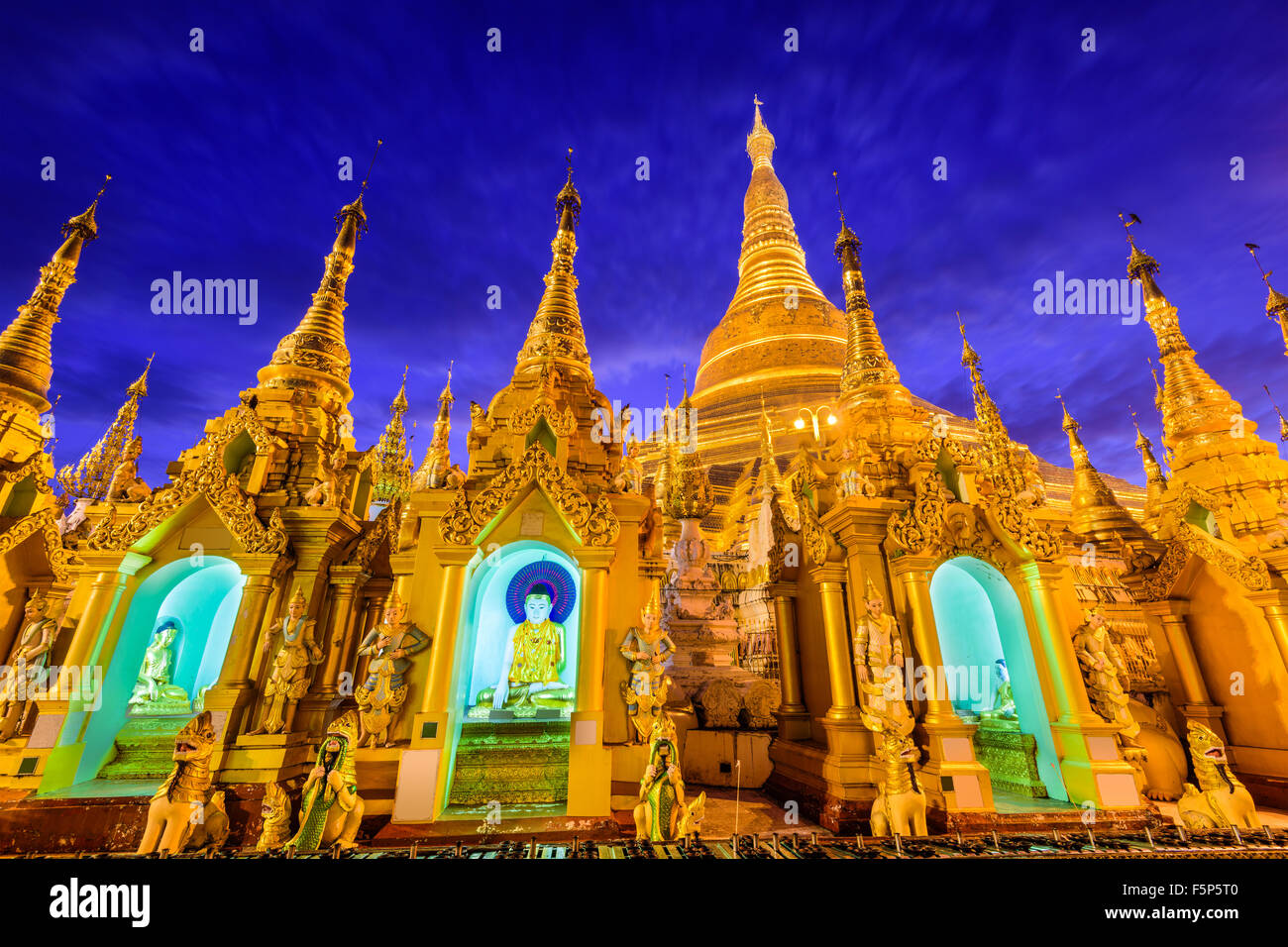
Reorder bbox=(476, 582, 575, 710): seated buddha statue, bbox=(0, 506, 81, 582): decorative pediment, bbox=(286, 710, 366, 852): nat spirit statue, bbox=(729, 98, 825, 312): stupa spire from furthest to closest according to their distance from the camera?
1. bbox=(729, 98, 825, 312): stupa spire
2. bbox=(0, 506, 81, 582): decorative pediment
3. bbox=(476, 582, 575, 710): seated buddha statue
4. bbox=(286, 710, 366, 852): nat spirit statue

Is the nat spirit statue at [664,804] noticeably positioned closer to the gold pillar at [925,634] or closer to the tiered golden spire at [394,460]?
the gold pillar at [925,634]

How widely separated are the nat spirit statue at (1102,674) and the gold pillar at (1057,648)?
12cm

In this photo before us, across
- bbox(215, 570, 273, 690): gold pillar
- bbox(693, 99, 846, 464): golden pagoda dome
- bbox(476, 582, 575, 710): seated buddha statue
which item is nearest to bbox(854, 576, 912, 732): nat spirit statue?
bbox(476, 582, 575, 710): seated buddha statue

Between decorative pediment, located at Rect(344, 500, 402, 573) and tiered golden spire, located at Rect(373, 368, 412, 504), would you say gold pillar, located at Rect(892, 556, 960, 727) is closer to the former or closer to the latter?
decorative pediment, located at Rect(344, 500, 402, 573)

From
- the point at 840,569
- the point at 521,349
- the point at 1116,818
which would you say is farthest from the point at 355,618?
the point at 1116,818

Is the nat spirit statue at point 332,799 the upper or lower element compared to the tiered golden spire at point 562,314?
lower

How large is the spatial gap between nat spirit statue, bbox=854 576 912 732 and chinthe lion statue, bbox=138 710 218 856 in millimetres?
7581

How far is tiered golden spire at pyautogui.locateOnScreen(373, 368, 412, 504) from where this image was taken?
17.9 metres

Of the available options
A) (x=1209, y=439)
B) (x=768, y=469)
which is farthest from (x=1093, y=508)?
(x=768, y=469)

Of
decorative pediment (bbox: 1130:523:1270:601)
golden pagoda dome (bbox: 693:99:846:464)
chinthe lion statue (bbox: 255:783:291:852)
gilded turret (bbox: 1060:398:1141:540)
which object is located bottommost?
chinthe lion statue (bbox: 255:783:291:852)

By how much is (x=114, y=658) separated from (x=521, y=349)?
8.21 m

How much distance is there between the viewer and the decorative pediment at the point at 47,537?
9023mm

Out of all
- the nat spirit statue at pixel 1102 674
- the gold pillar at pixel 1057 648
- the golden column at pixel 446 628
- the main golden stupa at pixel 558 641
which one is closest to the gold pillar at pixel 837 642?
the main golden stupa at pixel 558 641
